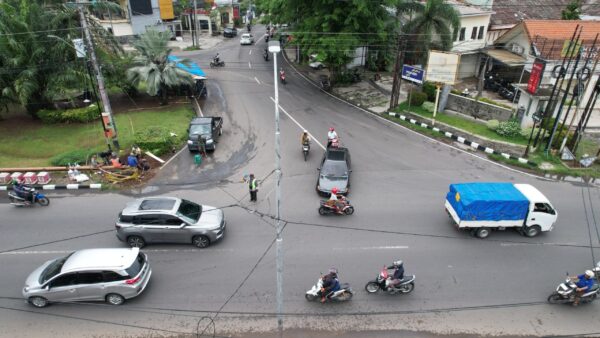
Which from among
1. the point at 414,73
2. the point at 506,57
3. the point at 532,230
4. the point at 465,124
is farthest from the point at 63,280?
the point at 506,57

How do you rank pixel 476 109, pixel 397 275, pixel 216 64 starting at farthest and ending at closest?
pixel 216 64 → pixel 476 109 → pixel 397 275

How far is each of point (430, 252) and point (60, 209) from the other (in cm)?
1634

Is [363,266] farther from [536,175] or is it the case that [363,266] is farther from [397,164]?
[536,175]

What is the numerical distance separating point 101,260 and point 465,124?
77.5ft

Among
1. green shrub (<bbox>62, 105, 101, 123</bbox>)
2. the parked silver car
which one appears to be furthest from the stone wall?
green shrub (<bbox>62, 105, 101, 123</bbox>)

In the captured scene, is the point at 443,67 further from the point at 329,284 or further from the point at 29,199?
the point at 29,199

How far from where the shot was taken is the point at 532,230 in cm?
1543

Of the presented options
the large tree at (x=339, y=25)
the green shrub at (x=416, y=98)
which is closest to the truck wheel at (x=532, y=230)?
the green shrub at (x=416, y=98)

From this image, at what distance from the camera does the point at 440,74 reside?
25.9 meters

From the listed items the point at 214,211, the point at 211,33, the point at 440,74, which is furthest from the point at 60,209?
the point at 211,33

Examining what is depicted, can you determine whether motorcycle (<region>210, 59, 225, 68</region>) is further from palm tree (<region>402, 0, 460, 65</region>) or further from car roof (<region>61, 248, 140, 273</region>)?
car roof (<region>61, 248, 140, 273</region>)

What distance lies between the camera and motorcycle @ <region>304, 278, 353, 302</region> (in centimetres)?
1237

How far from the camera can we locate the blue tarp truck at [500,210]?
1482cm

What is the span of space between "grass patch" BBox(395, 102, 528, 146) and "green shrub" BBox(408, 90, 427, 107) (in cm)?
41
